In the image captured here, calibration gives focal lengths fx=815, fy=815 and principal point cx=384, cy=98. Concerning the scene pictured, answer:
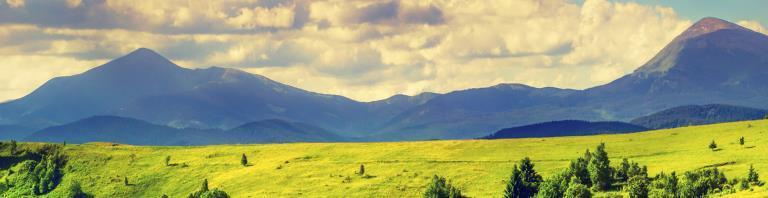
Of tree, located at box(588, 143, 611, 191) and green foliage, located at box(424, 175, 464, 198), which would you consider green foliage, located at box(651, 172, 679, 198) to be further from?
green foliage, located at box(424, 175, 464, 198)

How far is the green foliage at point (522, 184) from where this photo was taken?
464 feet

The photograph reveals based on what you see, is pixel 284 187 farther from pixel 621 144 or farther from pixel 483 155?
pixel 621 144

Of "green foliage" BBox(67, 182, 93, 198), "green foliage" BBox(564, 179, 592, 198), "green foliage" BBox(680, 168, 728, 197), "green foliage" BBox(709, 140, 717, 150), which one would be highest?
"green foliage" BBox(709, 140, 717, 150)

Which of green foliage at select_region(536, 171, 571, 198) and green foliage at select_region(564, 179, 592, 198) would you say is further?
green foliage at select_region(536, 171, 571, 198)

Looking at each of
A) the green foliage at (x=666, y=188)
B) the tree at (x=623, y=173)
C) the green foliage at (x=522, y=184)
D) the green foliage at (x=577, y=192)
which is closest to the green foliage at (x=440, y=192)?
the green foliage at (x=522, y=184)

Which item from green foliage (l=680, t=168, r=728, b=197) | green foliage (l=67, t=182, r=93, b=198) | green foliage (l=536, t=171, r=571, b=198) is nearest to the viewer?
green foliage (l=680, t=168, r=728, b=197)

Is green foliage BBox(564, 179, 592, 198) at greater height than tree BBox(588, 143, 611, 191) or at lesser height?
lesser

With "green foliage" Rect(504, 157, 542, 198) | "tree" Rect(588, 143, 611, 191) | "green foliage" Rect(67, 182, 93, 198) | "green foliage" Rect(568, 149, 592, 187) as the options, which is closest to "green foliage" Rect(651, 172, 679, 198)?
"tree" Rect(588, 143, 611, 191)

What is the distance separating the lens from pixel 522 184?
14350cm

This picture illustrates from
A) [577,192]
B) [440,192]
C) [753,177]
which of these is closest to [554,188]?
[577,192]

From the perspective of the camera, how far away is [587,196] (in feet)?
393

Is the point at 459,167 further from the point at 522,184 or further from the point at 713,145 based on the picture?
the point at 713,145

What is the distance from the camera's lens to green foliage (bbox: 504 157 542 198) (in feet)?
464

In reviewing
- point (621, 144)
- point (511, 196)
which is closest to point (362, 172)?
point (511, 196)
